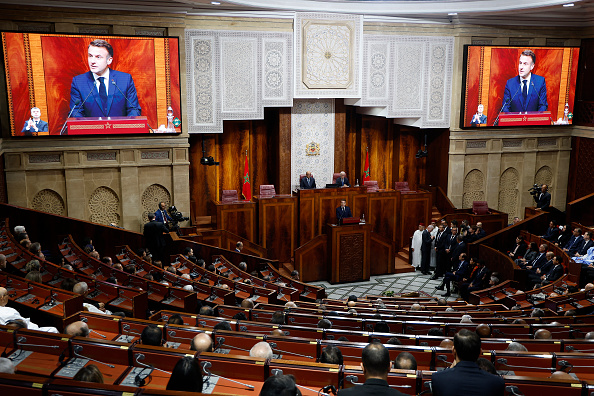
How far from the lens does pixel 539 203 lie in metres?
12.9

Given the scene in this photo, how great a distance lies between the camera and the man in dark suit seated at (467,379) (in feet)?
8.87

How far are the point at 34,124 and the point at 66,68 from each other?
1260mm

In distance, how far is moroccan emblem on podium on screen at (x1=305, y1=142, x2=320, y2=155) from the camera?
44.4ft

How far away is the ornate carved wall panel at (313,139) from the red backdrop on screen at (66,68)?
3.34 m

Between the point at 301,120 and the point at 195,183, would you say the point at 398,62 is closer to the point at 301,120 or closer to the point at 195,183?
the point at 301,120

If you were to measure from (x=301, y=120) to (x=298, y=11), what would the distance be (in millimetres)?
2557

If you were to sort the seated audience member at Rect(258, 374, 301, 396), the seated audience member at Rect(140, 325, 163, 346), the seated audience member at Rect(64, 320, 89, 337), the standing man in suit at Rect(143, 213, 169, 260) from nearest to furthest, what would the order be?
the seated audience member at Rect(258, 374, 301, 396)
the seated audience member at Rect(140, 325, 163, 346)
the seated audience member at Rect(64, 320, 89, 337)
the standing man in suit at Rect(143, 213, 169, 260)

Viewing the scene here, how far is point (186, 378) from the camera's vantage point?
2.76 metres

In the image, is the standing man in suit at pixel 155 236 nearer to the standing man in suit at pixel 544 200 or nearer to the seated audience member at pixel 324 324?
the seated audience member at pixel 324 324

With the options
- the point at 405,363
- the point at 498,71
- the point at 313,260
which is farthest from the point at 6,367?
the point at 498,71

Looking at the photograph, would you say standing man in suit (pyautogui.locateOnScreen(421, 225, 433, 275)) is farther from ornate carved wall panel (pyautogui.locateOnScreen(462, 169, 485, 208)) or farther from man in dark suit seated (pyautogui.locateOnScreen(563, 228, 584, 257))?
man in dark suit seated (pyautogui.locateOnScreen(563, 228, 584, 257))

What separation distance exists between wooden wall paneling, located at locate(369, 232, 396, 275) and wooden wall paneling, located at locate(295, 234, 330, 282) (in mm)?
1090

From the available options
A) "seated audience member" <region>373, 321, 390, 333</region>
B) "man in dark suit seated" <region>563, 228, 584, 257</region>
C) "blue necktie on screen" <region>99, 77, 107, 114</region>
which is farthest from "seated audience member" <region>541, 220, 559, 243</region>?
"blue necktie on screen" <region>99, 77, 107, 114</region>

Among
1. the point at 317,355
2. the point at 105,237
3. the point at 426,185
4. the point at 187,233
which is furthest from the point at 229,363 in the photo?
the point at 426,185
